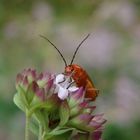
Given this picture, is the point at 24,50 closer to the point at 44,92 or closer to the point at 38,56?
the point at 38,56

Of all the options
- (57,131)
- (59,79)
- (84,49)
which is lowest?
(84,49)

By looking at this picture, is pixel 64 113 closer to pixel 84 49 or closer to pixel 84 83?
pixel 84 83

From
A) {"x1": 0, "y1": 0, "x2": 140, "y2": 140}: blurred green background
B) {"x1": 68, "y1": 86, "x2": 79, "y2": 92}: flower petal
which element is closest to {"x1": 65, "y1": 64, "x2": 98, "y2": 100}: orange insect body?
{"x1": 68, "y1": 86, "x2": 79, "y2": 92}: flower petal

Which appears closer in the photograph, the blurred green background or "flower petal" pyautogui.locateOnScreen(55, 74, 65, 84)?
"flower petal" pyautogui.locateOnScreen(55, 74, 65, 84)

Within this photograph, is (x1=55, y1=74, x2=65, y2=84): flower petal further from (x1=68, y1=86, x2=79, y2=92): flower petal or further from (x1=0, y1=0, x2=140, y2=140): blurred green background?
(x1=0, y1=0, x2=140, y2=140): blurred green background

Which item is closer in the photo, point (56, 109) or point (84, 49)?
point (56, 109)

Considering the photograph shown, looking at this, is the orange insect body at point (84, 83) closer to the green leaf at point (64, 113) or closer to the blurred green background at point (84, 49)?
the green leaf at point (64, 113)

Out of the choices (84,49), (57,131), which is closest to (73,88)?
(57,131)
